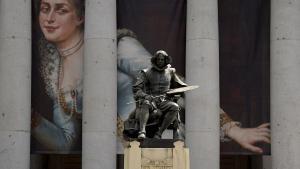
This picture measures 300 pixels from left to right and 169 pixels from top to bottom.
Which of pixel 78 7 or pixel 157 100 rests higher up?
pixel 78 7

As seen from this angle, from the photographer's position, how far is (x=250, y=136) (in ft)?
114

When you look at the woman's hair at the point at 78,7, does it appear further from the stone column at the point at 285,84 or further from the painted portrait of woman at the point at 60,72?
the stone column at the point at 285,84

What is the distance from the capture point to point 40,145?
115 feet

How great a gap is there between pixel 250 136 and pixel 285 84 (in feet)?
8.27

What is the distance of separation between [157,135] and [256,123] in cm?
1263

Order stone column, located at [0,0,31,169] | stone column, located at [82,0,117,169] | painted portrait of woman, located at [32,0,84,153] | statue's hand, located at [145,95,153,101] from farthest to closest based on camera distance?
painted portrait of woman, located at [32,0,84,153] < stone column, located at [0,0,31,169] < stone column, located at [82,0,117,169] < statue's hand, located at [145,95,153,101]

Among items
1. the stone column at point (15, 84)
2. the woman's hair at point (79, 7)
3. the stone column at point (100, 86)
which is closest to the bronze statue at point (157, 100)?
the stone column at point (100, 86)

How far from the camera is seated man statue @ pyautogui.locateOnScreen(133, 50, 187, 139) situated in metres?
23.0

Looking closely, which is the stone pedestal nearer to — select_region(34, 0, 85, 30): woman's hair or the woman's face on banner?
the woman's face on banner

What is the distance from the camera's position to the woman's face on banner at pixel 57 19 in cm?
3547

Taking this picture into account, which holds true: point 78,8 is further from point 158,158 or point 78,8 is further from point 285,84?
point 158,158

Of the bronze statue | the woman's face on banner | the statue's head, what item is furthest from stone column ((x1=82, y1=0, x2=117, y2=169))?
the statue's head

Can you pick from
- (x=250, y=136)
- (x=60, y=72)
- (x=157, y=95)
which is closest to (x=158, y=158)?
(x=157, y=95)

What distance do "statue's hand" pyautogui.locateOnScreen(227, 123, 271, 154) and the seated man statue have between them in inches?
446
